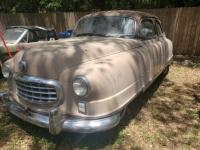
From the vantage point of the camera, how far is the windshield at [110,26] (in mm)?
4629

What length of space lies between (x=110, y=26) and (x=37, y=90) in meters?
2.18

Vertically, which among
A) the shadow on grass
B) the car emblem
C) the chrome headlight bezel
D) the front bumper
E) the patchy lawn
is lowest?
the patchy lawn

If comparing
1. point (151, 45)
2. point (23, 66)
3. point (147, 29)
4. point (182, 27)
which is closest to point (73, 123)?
point (23, 66)

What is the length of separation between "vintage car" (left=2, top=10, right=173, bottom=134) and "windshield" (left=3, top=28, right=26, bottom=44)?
334 centimetres

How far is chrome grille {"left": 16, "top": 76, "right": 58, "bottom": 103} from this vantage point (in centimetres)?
313

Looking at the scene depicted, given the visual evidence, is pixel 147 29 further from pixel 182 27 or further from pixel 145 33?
pixel 182 27

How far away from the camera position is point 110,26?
4758 mm

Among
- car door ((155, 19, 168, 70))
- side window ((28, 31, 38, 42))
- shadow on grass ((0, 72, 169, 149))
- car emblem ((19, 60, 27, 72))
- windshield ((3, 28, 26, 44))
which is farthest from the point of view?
side window ((28, 31, 38, 42))

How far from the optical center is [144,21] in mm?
5145

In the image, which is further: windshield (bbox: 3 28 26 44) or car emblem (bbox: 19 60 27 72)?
windshield (bbox: 3 28 26 44)

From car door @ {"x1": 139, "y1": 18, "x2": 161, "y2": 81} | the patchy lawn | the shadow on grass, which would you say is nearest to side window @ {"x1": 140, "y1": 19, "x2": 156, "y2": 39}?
car door @ {"x1": 139, "y1": 18, "x2": 161, "y2": 81}

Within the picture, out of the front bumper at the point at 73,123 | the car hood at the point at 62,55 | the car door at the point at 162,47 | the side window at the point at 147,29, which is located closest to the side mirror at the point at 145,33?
the side window at the point at 147,29

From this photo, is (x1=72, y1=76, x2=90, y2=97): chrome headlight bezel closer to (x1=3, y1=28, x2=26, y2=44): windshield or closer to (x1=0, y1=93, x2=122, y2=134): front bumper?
(x1=0, y1=93, x2=122, y2=134): front bumper

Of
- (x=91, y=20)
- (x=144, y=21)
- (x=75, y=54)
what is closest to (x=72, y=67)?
(x=75, y=54)
